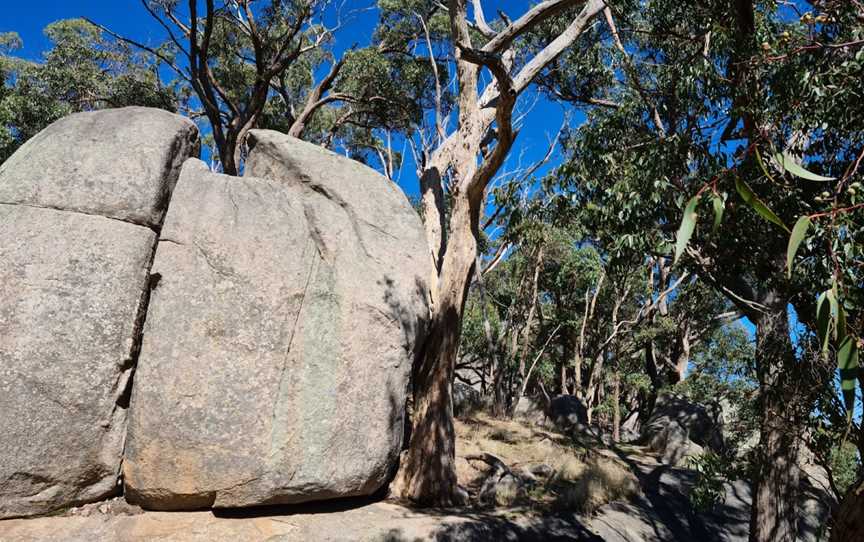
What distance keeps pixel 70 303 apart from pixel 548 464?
7.37 meters

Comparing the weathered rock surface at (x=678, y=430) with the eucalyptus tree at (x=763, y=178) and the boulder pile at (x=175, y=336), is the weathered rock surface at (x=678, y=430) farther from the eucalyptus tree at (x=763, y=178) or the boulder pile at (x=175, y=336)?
the boulder pile at (x=175, y=336)

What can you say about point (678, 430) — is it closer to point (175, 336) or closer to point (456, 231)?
point (456, 231)

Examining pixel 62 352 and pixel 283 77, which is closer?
pixel 62 352

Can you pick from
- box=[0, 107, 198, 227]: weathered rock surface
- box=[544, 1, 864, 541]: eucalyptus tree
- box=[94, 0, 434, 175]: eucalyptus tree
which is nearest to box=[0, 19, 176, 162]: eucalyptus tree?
box=[94, 0, 434, 175]: eucalyptus tree

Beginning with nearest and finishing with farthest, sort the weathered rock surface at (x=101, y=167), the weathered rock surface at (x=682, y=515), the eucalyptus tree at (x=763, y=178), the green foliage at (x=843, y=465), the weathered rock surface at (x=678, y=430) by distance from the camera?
1. the eucalyptus tree at (x=763, y=178)
2. the green foliage at (x=843, y=465)
3. the weathered rock surface at (x=101, y=167)
4. the weathered rock surface at (x=682, y=515)
5. the weathered rock surface at (x=678, y=430)

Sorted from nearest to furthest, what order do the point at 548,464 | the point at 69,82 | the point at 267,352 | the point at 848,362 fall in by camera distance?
Result: the point at 848,362
the point at 267,352
the point at 548,464
the point at 69,82

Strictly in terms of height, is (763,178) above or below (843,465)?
above

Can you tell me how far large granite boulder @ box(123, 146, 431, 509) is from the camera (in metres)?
5.65

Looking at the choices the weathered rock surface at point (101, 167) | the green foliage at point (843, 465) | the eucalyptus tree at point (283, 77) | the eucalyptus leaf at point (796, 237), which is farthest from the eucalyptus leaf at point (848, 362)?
the eucalyptus tree at point (283, 77)

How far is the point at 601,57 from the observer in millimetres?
12281

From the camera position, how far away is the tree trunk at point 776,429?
4762mm

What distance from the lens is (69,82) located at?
15305 mm

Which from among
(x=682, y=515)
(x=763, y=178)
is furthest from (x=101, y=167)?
(x=682, y=515)

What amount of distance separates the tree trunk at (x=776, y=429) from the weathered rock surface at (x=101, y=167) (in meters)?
6.18
